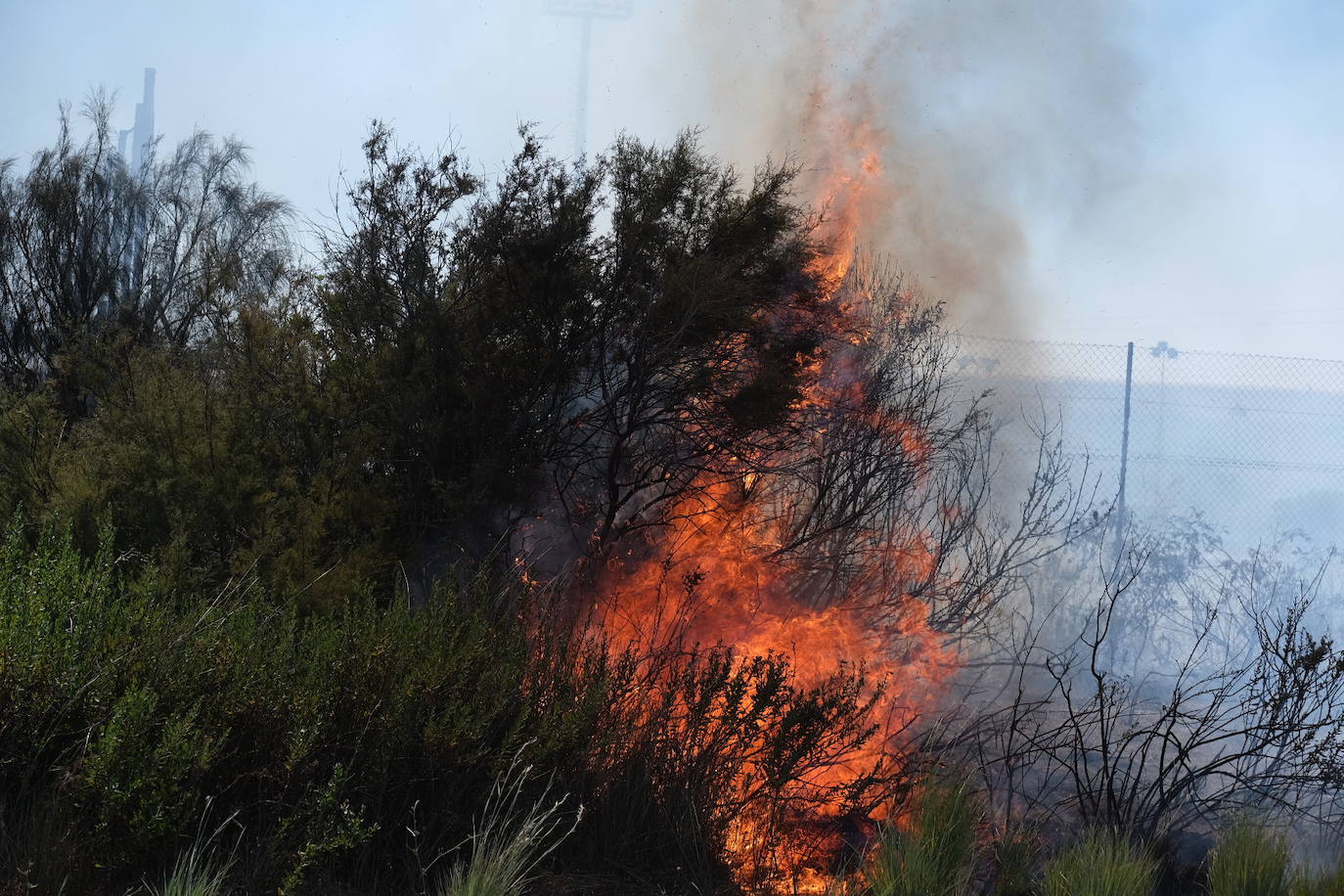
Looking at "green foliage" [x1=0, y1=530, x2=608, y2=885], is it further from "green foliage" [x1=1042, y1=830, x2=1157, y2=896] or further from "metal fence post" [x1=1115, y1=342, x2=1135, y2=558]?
"metal fence post" [x1=1115, y1=342, x2=1135, y2=558]

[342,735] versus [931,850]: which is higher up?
[342,735]

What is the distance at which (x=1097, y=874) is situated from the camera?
4898 millimetres

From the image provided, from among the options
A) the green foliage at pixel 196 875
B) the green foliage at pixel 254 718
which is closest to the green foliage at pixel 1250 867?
the green foliage at pixel 254 718

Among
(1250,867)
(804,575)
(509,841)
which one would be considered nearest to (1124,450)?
(804,575)

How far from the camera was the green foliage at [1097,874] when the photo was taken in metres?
4.85

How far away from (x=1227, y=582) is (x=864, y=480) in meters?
4.87

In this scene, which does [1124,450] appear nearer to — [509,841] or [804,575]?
[804,575]

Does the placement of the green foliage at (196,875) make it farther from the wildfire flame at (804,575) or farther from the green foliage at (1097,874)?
the wildfire flame at (804,575)

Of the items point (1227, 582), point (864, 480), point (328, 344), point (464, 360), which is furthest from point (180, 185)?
point (1227, 582)

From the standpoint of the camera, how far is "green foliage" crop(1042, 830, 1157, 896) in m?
4.85

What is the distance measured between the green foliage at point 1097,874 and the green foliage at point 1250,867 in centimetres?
36

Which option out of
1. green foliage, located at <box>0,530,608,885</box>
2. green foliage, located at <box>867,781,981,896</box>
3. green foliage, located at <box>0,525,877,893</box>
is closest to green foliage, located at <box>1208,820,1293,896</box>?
green foliage, located at <box>867,781,981,896</box>

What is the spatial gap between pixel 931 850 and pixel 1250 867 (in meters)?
1.60

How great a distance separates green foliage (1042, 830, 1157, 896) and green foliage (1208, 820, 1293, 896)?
362 millimetres
